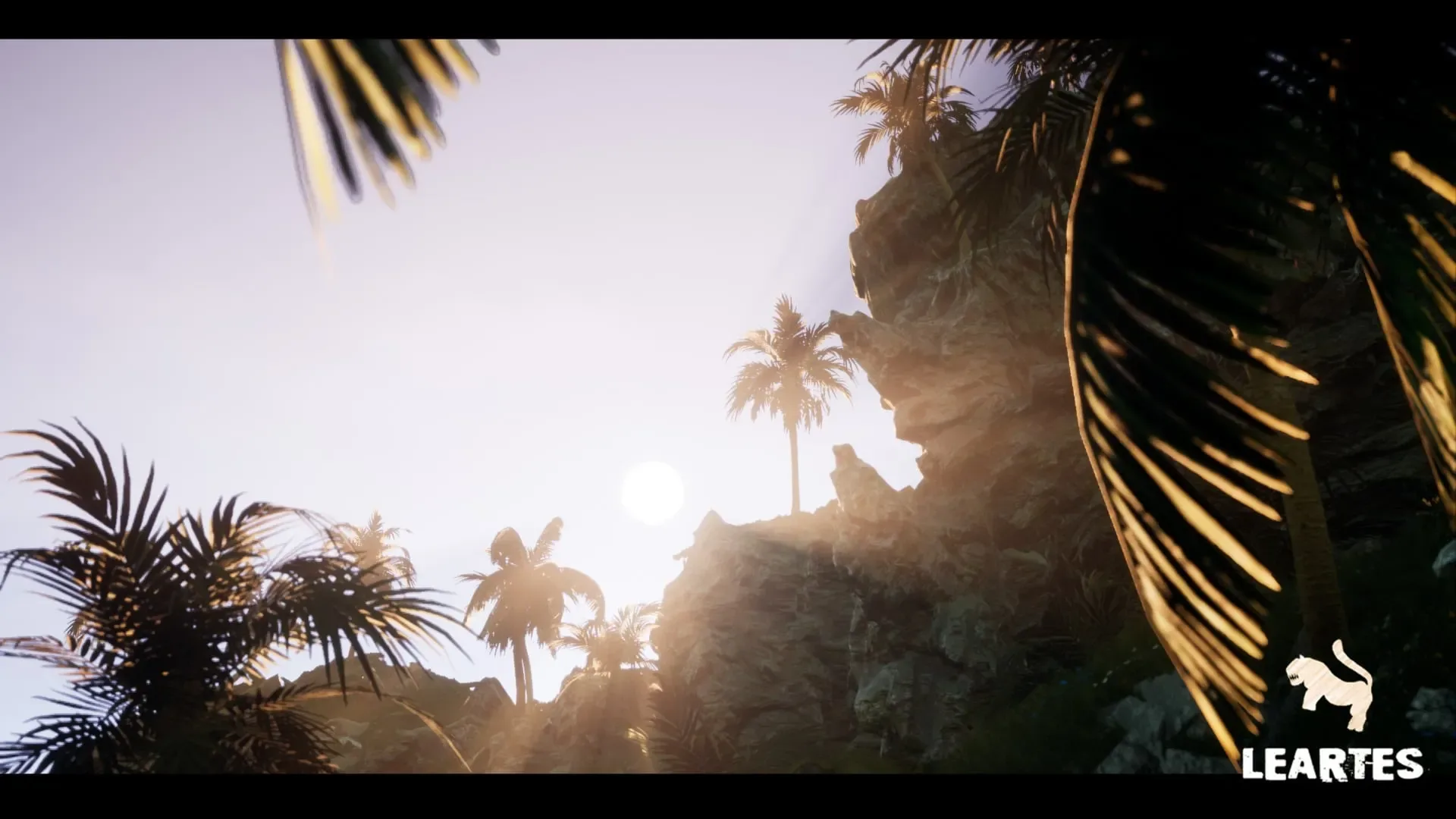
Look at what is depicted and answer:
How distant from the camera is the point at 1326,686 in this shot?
6551mm

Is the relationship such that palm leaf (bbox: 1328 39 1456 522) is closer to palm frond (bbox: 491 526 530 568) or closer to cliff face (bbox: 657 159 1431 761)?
cliff face (bbox: 657 159 1431 761)

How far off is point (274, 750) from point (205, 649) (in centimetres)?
78

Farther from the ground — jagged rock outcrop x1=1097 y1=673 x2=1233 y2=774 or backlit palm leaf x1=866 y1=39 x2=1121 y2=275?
backlit palm leaf x1=866 y1=39 x2=1121 y2=275

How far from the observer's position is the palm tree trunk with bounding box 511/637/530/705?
31.9m

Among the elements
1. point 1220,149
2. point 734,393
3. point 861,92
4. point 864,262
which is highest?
point 861,92

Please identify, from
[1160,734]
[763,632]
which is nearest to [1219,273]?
[1160,734]

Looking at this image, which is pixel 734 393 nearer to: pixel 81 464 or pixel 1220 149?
pixel 81 464

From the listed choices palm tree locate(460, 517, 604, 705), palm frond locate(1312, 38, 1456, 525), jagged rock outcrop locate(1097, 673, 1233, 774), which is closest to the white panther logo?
jagged rock outcrop locate(1097, 673, 1233, 774)

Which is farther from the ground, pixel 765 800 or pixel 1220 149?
pixel 1220 149
